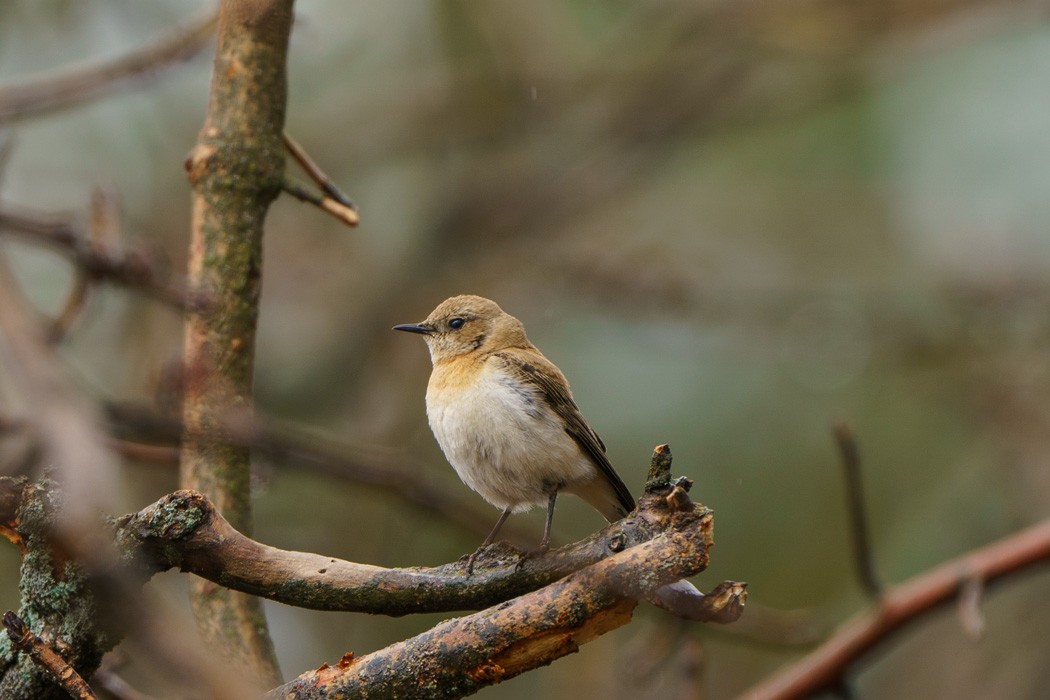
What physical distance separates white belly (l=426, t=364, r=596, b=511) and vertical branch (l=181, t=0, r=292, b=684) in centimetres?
82

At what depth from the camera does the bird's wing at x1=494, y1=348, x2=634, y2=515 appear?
12.9 ft

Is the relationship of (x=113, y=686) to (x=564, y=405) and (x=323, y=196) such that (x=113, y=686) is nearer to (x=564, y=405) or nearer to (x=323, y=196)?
(x=323, y=196)

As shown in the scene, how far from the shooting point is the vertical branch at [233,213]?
3.45 m

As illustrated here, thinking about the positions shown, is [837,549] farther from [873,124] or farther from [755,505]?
[873,124]

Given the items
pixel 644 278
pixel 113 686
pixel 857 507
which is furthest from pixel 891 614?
pixel 644 278

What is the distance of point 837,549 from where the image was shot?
10102mm

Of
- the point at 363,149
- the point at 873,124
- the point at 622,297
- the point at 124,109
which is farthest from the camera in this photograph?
the point at 873,124

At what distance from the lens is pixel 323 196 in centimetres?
368

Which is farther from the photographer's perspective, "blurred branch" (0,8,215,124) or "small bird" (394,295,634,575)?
"blurred branch" (0,8,215,124)

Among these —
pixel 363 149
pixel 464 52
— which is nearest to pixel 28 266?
pixel 363 149

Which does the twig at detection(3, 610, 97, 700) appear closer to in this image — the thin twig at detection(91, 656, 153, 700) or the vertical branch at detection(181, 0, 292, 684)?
the thin twig at detection(91, 656, 153, 700)

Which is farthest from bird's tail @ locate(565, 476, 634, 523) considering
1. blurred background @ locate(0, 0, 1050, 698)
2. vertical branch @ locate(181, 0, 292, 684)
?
blurred background @ locate(0, 0, 1050, 698)

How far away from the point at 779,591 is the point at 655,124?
13.5ft

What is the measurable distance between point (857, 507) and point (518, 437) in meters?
1.17
